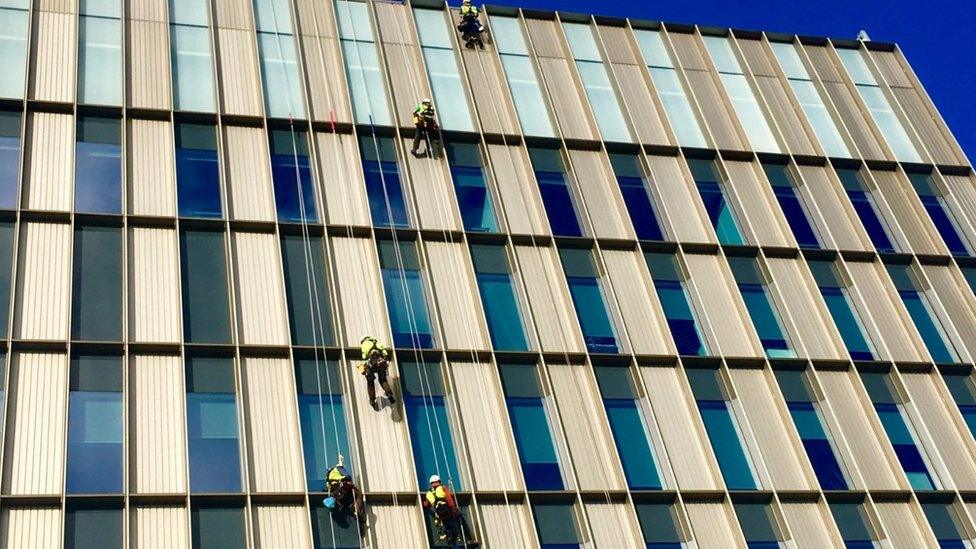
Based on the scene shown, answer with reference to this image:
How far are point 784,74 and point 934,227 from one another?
7.69 metres

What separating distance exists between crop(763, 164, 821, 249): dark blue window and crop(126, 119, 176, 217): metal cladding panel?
18326mm

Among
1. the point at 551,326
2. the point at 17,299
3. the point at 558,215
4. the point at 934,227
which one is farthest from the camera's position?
the point at 934,227

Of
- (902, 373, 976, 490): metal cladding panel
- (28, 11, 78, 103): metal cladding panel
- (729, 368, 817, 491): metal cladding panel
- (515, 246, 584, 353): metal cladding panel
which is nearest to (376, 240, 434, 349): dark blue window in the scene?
(515, 246, 584, 353): metal cladding panel

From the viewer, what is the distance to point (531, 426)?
29547mm

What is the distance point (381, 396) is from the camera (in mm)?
28953

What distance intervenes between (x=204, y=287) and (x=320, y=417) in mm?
4680

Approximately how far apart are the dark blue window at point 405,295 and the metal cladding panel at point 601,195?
5.77m

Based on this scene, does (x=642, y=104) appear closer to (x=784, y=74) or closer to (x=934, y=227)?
(x=784, y=74)

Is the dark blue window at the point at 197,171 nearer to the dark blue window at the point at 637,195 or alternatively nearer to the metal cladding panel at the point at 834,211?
the dark blue window at the point at 637,195

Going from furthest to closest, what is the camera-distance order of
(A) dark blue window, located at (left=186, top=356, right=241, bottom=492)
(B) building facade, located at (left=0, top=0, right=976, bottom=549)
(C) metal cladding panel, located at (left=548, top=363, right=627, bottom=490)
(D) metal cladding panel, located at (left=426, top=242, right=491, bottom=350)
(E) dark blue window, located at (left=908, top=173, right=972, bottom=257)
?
(E) dark blue window, located at (left=908, top=173, right=972, bottom=257)
(D) metal cladding panel, located at (left=426, top=242, right=491, bottom=350)
(C) metal cladding panel, located at (left=548, top=363, right=627, bottom=490)
(B) building facade, located at (left=0, top=0, right=976, bottom=549)
(A) dark blue window, located at (left=186, top=356, right=241, bottom=492)

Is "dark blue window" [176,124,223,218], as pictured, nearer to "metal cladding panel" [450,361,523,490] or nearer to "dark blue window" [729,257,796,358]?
"metal cladding panel" [450,361,523,490]

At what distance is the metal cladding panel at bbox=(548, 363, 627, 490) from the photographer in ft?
94.1

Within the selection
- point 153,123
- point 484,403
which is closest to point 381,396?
point 484,403

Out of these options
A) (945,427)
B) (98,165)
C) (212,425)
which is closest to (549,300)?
(212,425)
